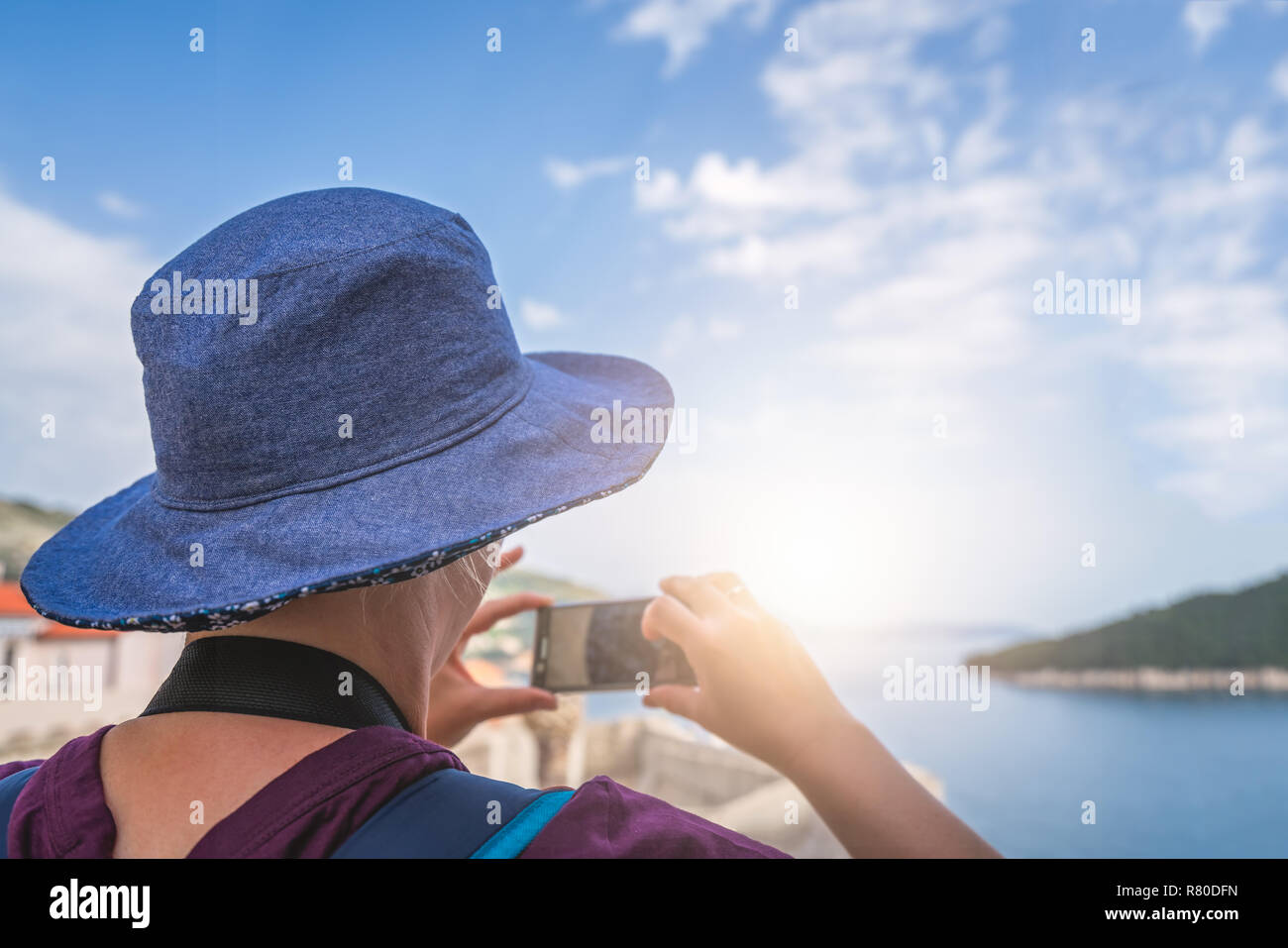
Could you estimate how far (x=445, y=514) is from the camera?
1208 mm

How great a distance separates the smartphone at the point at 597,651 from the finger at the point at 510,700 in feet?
0.96

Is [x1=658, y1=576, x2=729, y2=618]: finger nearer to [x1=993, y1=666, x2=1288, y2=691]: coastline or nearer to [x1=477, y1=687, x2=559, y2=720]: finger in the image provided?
[x1=477, y1=687, x2=559, y2=720]: finger

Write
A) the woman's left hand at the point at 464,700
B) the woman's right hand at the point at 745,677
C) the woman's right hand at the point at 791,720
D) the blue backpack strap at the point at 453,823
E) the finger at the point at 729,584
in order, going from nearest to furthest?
the blue backpack strap at the point at 453,823 < the woman's right hand at the point at 791,720 < the woman's right hand at the point at 745,677 < the finger at the point at 729,584 < the woman's left hand at the point at 464,700

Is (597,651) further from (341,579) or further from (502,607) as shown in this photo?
(341,579)

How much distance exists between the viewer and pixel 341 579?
1.07 metres

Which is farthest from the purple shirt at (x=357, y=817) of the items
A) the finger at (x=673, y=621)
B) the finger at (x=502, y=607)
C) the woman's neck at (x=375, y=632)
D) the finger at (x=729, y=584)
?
the finger at (x=502, y=607)

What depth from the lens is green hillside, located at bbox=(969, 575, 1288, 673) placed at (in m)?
34.6

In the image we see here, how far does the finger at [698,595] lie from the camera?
1649mm

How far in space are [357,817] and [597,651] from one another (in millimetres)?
1310

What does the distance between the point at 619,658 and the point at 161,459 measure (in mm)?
1286

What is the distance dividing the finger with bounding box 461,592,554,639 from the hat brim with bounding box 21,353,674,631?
2.47ft

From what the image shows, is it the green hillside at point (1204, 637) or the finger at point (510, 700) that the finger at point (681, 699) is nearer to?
the finger at point (510, 700)
